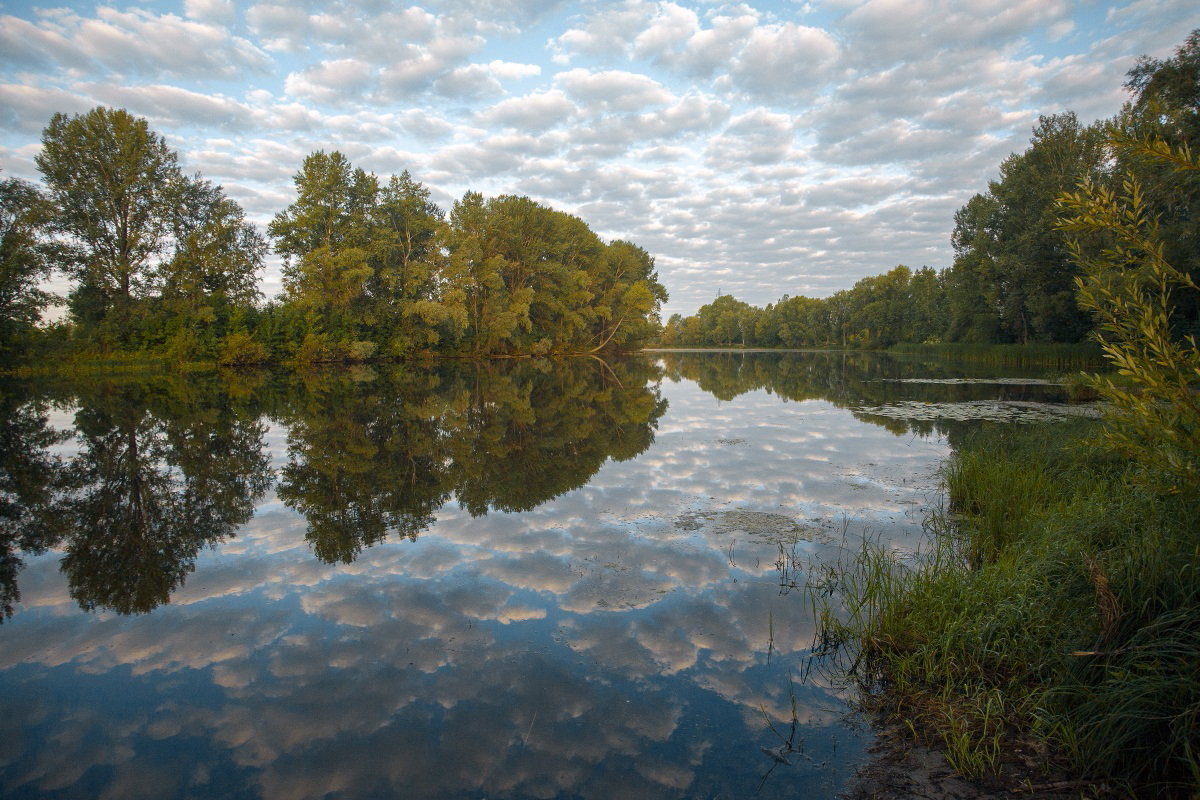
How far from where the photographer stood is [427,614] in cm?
544

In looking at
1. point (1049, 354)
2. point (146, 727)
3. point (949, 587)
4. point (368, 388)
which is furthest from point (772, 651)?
point (1049, 354)

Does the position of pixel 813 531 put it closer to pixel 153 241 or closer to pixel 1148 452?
pixel 1148 452

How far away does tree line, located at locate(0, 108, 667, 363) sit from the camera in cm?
3438

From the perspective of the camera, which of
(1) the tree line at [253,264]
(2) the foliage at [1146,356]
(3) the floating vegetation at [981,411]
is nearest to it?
(2) the foliage at [1146,356]

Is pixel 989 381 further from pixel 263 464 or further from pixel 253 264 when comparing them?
pixel 253 264

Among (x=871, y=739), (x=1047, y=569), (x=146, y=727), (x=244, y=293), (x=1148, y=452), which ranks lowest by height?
(x=871, y=739)

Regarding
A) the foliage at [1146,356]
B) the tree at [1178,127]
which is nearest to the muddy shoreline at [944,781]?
the foliage at [1146,356]

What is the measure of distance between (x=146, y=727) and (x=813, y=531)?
668 centimetres

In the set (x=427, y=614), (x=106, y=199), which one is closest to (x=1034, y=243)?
(x=427, y=614)

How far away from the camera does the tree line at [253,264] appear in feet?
113

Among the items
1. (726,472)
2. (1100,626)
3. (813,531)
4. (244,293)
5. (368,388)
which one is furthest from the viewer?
(244,293)

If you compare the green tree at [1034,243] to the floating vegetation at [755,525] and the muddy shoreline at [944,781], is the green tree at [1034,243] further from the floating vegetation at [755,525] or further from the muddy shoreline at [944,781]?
A: the muddy shoreline at [944,781]

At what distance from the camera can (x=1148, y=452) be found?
11.4 ft

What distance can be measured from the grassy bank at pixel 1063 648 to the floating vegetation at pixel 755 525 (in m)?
1.39
